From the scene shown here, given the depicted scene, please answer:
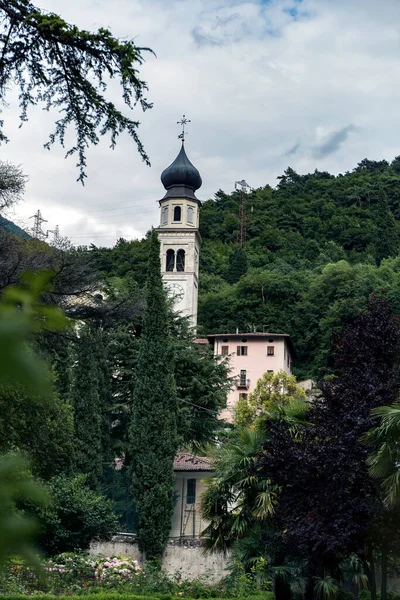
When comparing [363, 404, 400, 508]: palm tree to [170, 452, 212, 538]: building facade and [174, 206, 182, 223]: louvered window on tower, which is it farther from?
[174, 206, 182, 223]: louvered window on tower

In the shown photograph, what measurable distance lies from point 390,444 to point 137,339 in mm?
17867

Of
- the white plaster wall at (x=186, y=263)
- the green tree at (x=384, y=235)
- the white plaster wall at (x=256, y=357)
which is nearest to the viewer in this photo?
the white plaster wall at (x=256, y=357)

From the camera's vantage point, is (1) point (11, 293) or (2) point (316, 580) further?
(2) point (316, 580)

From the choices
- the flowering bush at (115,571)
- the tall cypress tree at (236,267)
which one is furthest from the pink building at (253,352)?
the flowering bush at (115,571)

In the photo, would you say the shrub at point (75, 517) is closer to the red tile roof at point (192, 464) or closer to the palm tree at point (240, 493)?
the palm tree at point (240, 493)

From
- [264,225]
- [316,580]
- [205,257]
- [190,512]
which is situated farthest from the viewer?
[264,225]

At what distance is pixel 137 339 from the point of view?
31875mm

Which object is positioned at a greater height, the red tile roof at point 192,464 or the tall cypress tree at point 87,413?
the tall cypress tree at point 87,413

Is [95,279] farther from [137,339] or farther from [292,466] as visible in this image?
[137,339]

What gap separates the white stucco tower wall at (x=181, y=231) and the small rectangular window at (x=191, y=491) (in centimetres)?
3404

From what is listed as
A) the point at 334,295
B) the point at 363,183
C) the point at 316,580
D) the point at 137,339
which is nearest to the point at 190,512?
the point at 137,339

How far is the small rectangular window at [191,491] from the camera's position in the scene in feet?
95.2

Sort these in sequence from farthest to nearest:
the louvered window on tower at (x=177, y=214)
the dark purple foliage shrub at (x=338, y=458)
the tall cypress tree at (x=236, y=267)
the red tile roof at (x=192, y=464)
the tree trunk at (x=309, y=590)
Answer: the tall cypress tree at (x=236, y=267) → the louvered window on tower at (x=177, y=214) → the red tile roof at (x=192, y=464) → the tree trunk at (x=309, y=590) → the dark purple foliage shrub at (x=338, y=458)

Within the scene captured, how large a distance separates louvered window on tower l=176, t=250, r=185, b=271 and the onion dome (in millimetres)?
5016
